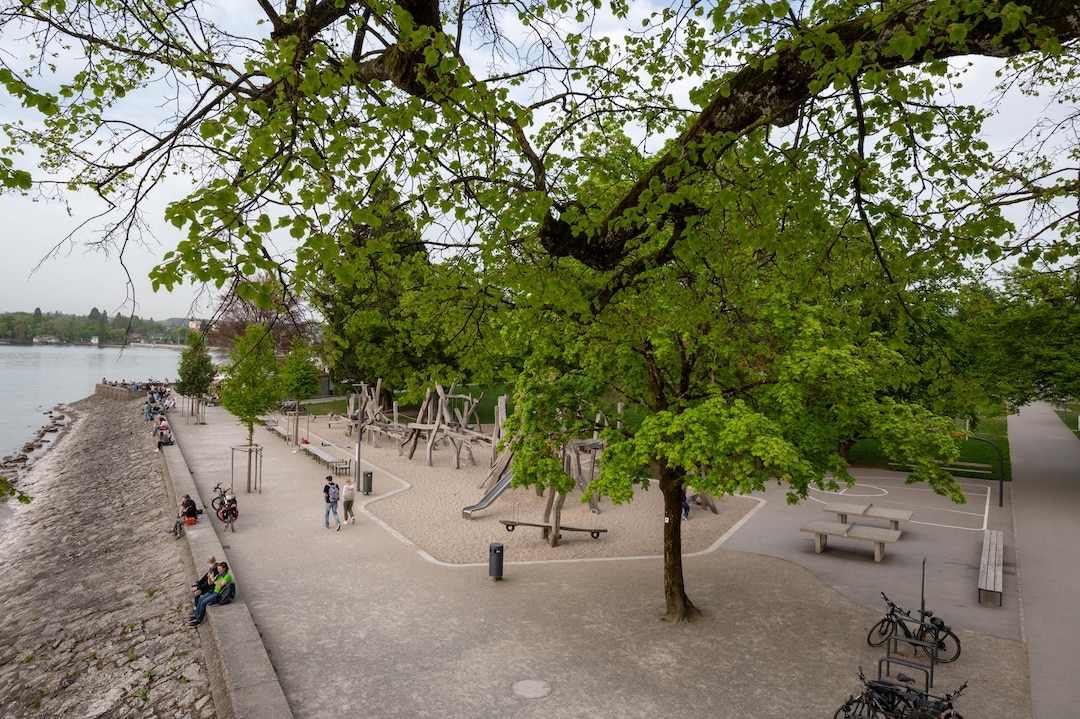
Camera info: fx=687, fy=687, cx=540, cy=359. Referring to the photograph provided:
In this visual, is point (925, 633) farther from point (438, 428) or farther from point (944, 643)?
point (438, 428)

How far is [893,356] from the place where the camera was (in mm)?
11336

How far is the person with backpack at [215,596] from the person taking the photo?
35.3 ft

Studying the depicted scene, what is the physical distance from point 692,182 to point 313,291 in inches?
124

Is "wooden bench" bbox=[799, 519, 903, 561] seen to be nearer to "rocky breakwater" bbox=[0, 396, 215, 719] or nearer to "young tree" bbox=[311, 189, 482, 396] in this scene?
"young tree" bbox=[311, 189, 482, 396]

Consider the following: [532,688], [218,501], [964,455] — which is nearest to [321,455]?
[218,501]

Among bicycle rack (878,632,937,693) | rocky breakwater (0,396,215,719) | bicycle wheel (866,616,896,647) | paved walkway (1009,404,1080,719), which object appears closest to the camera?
bicycle rack (878,632,937,693)

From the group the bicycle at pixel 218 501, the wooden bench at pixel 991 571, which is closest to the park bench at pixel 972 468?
the wooden bench at pixel 991 571

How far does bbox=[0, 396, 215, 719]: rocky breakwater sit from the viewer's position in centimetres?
948

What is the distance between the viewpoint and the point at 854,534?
15039mm

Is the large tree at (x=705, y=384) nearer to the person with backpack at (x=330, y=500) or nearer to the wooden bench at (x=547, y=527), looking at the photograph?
the wooden bench at (x=547, y=527)

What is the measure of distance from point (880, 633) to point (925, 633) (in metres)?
0.71

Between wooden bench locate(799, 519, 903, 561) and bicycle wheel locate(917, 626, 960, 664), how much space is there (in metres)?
4.45

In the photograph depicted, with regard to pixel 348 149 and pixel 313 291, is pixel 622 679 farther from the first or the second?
pixel 348 149

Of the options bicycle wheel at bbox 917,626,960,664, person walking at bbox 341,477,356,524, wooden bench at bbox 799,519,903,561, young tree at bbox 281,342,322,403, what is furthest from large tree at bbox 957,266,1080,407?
young tree at bbox 281,342,322,403
